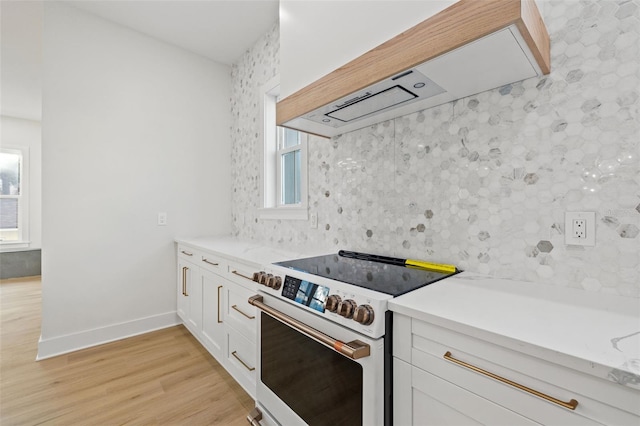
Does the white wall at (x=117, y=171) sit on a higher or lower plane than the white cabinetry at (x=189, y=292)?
higher

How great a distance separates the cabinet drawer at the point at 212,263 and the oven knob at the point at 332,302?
113 centimetres

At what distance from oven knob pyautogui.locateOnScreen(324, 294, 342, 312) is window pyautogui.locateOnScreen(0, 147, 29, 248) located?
22.0ft

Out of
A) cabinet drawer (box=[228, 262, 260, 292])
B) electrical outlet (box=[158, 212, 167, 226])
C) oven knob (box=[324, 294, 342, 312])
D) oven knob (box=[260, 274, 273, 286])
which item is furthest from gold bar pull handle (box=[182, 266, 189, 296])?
oven knob (box=[324, 294, 342, 312])

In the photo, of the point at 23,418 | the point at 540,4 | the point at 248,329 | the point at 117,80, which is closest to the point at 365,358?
the point at 248,329

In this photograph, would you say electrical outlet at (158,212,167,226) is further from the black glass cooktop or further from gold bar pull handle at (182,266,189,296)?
the black glass cooktop

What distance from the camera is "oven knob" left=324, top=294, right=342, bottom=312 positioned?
1.00 meters

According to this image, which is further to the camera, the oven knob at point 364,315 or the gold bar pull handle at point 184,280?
the gold bar pull handle at point 184,280

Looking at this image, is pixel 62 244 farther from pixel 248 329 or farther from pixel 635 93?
pixel 635 93

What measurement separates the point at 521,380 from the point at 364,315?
A: 41 cm

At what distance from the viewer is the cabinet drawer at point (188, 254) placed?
244cm

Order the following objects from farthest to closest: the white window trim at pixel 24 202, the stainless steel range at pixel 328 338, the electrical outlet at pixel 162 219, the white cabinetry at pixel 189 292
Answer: the white window trim at pixel 24 202 < the electrical outlet at pixel 162 219 < the white cabinetry at pixel 189 292 < the stainless steel range at pixel 328 338

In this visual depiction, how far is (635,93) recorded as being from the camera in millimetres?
886

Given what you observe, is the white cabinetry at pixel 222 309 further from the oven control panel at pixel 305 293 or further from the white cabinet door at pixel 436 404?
the white cabinet door at pixel 436 404

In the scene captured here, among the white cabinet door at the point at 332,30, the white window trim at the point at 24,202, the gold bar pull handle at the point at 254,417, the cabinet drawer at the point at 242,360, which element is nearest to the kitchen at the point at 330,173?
the white cabinet door at the point at 332,30
